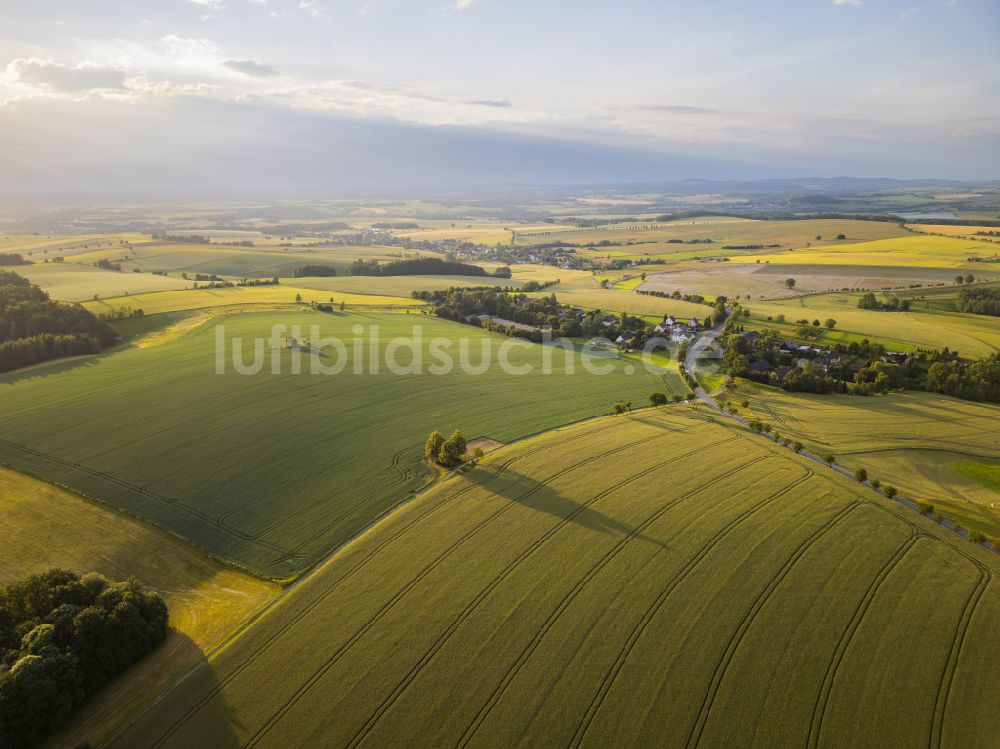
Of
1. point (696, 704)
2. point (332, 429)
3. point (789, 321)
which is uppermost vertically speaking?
point (789, 321)

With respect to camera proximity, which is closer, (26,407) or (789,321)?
(26,407)

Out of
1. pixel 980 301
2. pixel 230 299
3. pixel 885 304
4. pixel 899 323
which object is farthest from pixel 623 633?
pixel 980 301

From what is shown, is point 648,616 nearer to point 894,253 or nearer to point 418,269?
point 418,269

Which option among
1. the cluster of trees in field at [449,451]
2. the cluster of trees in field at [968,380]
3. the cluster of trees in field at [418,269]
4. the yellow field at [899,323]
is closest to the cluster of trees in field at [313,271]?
the cluster of trees in field at [418,269]

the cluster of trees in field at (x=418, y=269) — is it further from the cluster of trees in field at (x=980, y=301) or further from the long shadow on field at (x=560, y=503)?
the long shadow on field at (x=560, y=503)

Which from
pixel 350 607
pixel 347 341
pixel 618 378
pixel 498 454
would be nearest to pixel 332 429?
pixel 498 454

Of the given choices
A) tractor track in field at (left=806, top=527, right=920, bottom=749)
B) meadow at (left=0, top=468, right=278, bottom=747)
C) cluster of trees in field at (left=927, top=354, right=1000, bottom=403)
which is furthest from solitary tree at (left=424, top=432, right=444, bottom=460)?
cluster of trees in field at (left=927, top=354, right=1000, bottom=403)

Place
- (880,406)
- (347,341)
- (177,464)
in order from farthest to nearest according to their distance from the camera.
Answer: (347,341) → (880,406) → (177,464)

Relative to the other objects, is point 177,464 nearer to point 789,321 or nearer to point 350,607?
point 350,607
